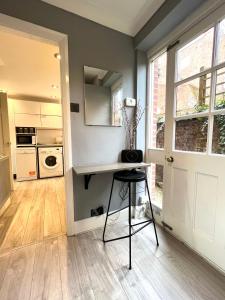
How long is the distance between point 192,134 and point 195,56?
2.39 feet

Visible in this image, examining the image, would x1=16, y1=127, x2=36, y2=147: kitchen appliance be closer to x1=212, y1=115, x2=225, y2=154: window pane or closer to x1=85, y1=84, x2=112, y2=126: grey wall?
x1=85, y1=84, x2=112, y2=126: grey wall

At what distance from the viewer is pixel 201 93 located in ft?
4.60

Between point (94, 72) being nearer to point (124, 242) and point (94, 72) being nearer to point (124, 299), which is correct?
point (124, 242)

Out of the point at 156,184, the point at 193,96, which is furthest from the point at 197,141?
the point at 156,184

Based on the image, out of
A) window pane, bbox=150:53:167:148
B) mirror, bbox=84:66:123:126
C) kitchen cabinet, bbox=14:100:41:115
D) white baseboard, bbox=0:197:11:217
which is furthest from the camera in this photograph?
kitchen cabinet, bbox=14:100:41:115

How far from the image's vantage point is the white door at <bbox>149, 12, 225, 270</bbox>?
4.11 ft

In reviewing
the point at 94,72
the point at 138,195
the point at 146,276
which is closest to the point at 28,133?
the point at 94,72

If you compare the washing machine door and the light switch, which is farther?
the washing machine door

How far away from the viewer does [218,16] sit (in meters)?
1.19

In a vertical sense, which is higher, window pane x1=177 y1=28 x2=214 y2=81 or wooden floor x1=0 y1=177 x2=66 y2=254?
window pane x1=177 y1=28 x2=214 y2=81

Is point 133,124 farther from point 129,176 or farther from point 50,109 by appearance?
point 50,109

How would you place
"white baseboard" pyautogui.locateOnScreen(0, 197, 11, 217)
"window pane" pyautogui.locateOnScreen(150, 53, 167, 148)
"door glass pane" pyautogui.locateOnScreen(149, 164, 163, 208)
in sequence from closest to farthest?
"window pane" pyautogui.locateOnScreen(150, 53, 167, 148) → "door glass pane" pyautogui.locateOnScreen(149, 164, 163, 208) → "white baseboard" pyautogui.locateOnScreen(0, 197, 11, 217)

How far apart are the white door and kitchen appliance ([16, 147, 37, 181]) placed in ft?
11.8

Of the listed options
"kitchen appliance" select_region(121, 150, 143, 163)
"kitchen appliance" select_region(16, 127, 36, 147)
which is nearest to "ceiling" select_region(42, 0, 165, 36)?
"kitchen appliance" select_region(121, 150, 143, 163)
